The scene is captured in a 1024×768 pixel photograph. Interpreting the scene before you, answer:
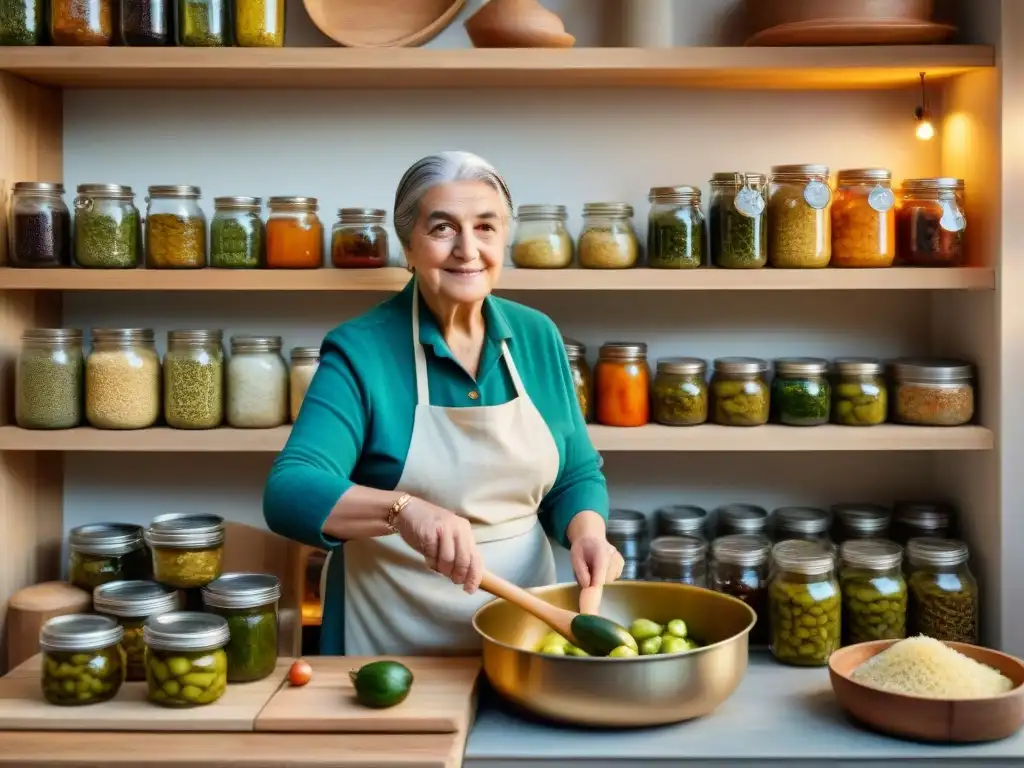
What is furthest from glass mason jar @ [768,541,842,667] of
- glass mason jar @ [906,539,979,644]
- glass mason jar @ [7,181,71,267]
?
glass mason jar @ [7,181,71,267]

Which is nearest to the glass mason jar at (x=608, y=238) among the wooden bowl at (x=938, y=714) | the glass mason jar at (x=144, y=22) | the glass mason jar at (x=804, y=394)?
the glass mason jar at (x=804, y=394)

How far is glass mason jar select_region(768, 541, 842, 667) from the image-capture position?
1989 mm

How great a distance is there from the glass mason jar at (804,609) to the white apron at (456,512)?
442mm

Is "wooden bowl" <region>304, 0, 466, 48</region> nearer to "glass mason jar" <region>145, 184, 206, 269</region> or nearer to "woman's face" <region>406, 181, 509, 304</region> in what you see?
"glass mason jar" <region>145, 184, 206, 269</region>

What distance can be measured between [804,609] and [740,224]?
76cm

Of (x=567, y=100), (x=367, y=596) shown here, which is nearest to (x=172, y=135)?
(x=567, y=100)

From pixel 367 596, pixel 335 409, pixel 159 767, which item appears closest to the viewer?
pixel 159 767

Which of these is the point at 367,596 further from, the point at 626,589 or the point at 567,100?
the point at 567,100

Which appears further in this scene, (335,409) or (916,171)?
(916,171)

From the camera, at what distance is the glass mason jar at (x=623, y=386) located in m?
2.37

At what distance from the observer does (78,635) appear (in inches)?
58.4

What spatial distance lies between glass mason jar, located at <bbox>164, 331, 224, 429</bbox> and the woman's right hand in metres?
0.93

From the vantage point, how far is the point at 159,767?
4.44ft

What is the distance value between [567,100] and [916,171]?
0.78 meters
